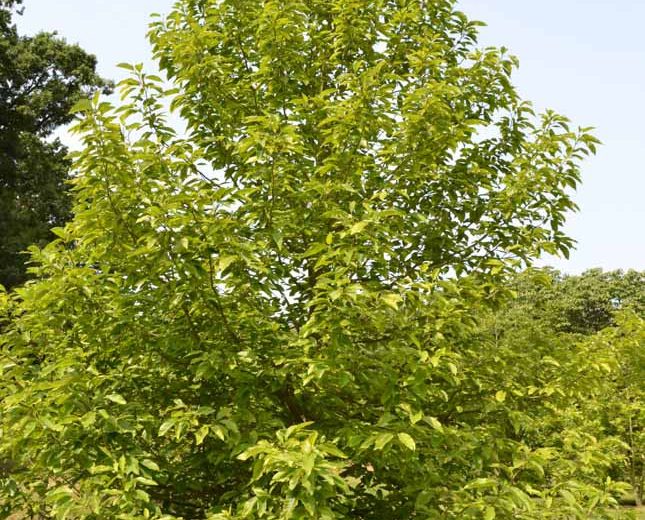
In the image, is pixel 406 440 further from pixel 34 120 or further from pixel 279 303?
pixel 34 120

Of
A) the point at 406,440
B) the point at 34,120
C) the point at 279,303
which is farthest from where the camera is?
the point at 34,120

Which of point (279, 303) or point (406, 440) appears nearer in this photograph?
point (406, 440)

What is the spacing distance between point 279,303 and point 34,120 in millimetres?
24994

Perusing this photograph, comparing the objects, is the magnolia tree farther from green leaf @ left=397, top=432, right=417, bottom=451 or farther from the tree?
the tree

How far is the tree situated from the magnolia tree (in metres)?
20.6

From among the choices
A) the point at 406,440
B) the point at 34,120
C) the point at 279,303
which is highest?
the point at 34,120

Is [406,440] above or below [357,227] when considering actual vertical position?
below

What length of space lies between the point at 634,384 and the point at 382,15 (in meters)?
12.7

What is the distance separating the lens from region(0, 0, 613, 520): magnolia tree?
3.77 meters

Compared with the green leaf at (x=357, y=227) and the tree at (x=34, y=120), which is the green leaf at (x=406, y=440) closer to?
the green leaf at (x=357, y=227)

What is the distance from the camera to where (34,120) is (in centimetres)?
2594

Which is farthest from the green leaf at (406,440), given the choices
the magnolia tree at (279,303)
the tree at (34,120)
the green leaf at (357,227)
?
the tree at (34,120)

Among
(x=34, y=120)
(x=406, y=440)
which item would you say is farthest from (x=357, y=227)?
(x=34, y=120)

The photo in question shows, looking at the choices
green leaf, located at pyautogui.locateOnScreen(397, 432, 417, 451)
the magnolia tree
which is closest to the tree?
the magnolia tree
